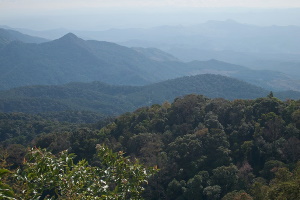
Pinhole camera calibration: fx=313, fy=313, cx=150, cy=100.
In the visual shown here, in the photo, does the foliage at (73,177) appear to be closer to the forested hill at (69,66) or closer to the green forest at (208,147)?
the green forest at (208,147)

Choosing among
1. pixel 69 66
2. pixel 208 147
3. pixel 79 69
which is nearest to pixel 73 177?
pixel 208 147

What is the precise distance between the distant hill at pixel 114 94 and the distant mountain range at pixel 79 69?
4828cm

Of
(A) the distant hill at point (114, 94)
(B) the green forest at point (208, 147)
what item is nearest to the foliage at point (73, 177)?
(B) the green forest at point (208, 147)

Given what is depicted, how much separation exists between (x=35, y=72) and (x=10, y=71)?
11992 millimetres

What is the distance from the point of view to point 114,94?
368 ft

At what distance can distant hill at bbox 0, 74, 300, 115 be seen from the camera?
8925 centimetres

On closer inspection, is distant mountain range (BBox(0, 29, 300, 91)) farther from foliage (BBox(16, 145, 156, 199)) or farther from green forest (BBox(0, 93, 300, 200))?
foliage (BBox(16, 145, 156, 199))

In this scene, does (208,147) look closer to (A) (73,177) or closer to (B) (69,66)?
(A) (73,177)

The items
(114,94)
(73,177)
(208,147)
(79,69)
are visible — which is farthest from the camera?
(79,69)

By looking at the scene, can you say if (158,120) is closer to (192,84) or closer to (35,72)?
(192,84)

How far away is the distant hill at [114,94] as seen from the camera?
8925cm

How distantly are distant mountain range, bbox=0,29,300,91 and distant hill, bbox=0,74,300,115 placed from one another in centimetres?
4828

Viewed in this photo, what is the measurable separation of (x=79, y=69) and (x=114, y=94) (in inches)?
2878

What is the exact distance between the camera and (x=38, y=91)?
106 meters
